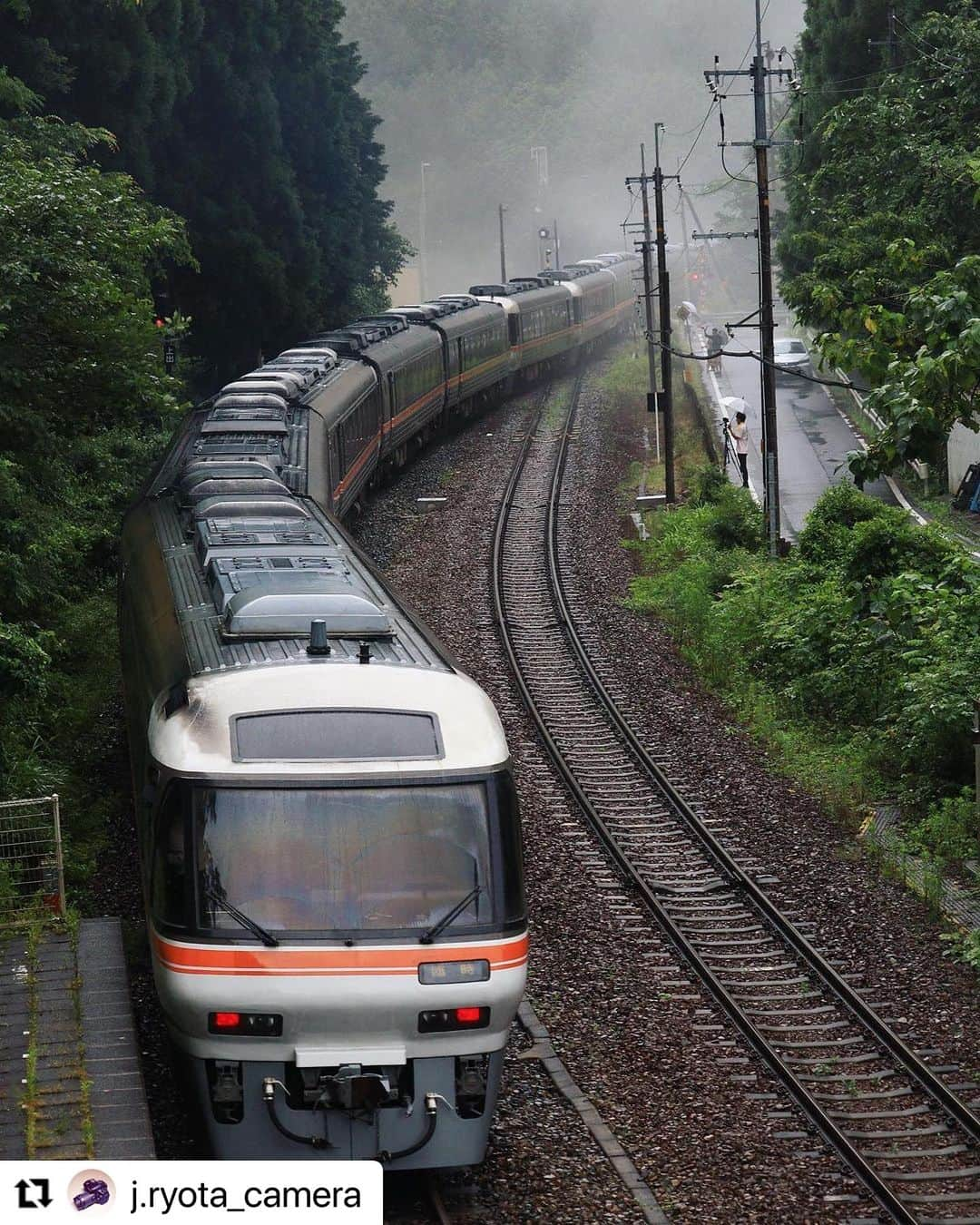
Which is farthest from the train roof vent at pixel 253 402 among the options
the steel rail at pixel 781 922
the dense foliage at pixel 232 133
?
the dense foliage at pixel 232 133

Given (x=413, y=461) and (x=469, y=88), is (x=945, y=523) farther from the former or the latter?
(x=469, y=88)

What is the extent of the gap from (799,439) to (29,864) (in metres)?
28.3

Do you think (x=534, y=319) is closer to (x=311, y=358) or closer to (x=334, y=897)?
(x=311, y=358)

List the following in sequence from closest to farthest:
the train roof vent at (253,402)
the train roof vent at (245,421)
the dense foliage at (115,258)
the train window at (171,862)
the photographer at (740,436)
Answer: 1. the train window at (171,862)
2. the dense foliage at (115,258)
3. the train roof vent at (245,421)
4. the train roof vent at (253,402)
5. the photographer at (740,436)

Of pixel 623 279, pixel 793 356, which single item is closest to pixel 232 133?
pixel 793 356

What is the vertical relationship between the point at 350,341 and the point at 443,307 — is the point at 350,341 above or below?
below

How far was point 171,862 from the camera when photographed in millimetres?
8531

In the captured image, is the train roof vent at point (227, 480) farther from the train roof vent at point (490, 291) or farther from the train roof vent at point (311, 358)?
the train roof vent at point (490, 291)

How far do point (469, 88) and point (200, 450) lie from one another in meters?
110

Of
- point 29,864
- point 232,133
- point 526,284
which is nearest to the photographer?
point 29,864

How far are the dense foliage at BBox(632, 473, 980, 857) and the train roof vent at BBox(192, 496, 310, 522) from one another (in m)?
5.63

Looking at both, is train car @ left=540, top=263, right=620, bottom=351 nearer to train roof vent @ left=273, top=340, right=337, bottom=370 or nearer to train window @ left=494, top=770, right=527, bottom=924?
train roof vent @ left=273, top=340, right=337, bottom=370

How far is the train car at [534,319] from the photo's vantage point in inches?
1718

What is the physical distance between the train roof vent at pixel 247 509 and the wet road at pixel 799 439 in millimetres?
13939
